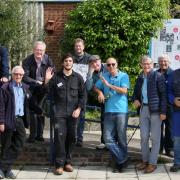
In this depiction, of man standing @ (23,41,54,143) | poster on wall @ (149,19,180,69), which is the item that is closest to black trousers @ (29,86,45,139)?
man standing @ (23,41,54,143)

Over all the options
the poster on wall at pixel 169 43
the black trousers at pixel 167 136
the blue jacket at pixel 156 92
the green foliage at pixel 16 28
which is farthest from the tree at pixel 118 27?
the blue jacket at pixel 156 92

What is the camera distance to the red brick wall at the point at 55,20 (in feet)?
42.1

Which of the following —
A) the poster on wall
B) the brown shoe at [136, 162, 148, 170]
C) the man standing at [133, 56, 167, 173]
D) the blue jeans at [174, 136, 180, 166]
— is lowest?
the brown shoe at [136, 162, 148, 170]

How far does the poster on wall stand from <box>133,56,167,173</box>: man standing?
14.2 ft

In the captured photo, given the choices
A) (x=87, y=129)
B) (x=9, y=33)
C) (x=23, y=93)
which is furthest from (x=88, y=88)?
(x=9, y=33)

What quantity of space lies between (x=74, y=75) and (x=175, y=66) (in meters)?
4.94

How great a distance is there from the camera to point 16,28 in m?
11.6

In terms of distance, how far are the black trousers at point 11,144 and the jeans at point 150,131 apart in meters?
1.80

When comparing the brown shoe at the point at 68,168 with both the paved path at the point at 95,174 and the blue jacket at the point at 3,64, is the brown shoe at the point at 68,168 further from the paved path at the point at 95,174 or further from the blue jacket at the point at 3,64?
the blue jacket at the point at 3,64

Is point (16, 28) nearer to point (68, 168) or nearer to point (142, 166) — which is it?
point (68, 168)

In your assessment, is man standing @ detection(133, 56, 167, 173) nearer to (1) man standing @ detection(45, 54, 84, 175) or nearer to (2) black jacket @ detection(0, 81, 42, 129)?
(1) man standing @ detection(45, 54, 84, 175)

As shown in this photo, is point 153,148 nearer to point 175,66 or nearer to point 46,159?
point 46,159

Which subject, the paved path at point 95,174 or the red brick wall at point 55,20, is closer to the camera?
the paved path at point 95,174

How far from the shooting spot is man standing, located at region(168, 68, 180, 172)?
25.2ft
